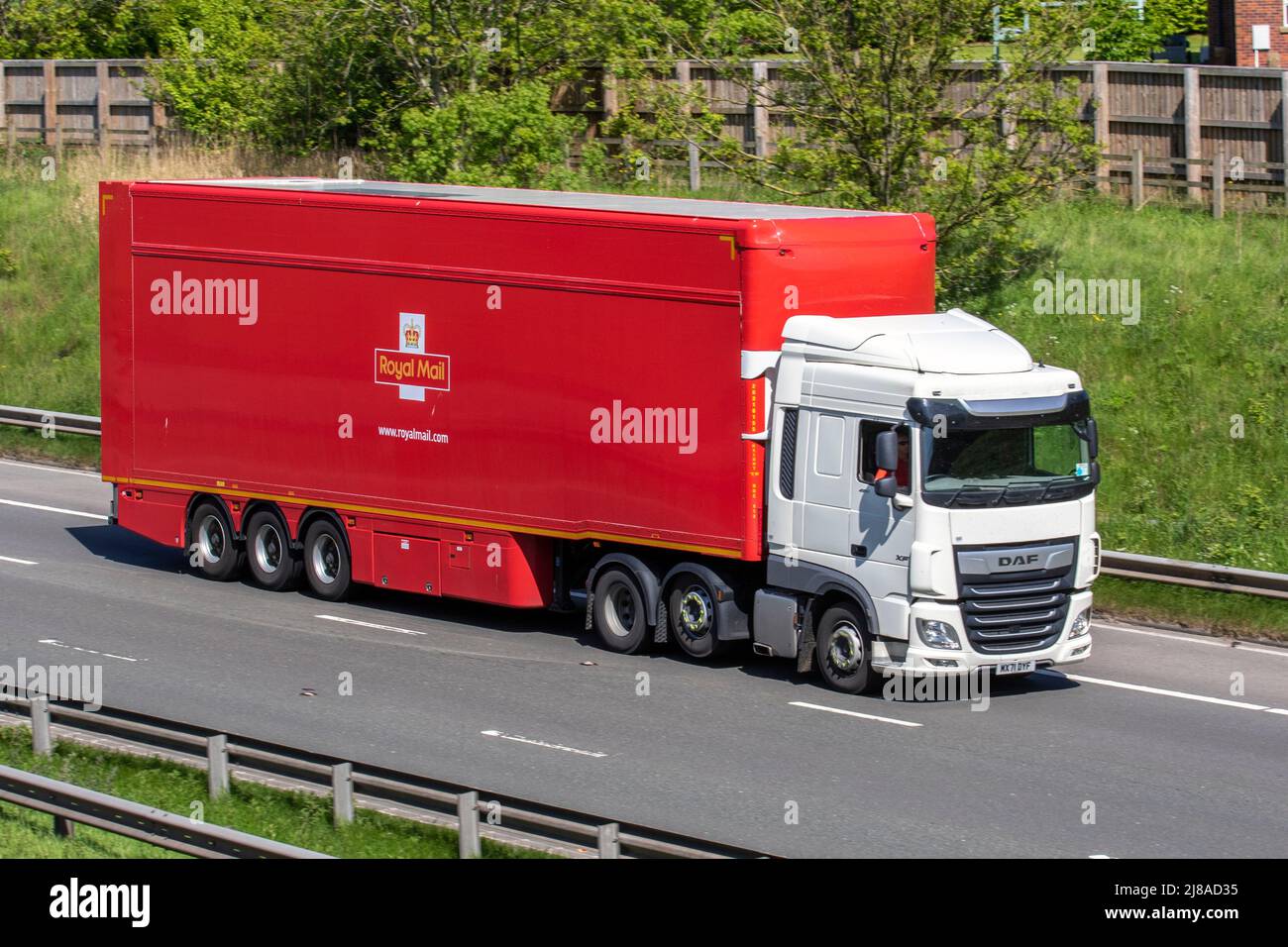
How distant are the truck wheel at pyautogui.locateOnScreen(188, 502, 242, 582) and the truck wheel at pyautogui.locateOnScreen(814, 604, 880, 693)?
24.6ft

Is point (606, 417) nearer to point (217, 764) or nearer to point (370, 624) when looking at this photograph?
point (370, 624)

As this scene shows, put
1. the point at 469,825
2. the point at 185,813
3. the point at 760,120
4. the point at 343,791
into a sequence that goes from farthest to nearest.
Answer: the point at 760,120
the point at 185,813
the point at 343,791
the point at 469,825

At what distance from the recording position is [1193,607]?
19.5 metres

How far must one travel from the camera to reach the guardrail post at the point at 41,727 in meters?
14.0

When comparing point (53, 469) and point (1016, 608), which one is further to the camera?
point (53, 469)

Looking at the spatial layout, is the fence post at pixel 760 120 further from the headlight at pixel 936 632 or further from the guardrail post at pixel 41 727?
the guardrail post at pixel 41 727

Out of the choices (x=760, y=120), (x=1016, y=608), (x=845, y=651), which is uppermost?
(x=760, y=120)

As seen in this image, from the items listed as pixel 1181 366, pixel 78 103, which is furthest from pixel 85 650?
pixel 78 103

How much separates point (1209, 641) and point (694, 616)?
5.20m

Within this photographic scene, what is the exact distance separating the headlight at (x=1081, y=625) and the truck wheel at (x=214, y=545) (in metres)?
9.44

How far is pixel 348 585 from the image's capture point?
20328mm

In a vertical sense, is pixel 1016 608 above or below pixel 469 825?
above
